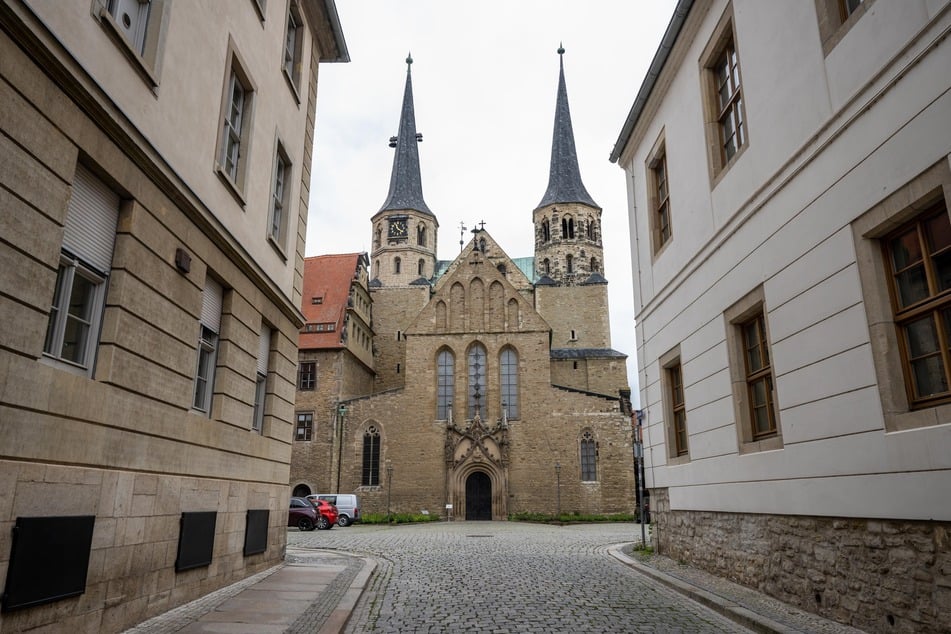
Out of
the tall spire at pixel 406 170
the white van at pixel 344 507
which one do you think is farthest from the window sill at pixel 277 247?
the tall spire at pixel 406 170

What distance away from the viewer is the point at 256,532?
1045 centimetres

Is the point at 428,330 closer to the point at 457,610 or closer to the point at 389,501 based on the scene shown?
the point at 389,501

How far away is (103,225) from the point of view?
21.5 feet

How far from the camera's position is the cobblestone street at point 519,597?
7000 mm

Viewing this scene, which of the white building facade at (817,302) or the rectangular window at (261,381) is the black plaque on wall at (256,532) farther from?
the white building facade at (817,302)

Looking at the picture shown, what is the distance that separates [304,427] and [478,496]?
10.4 metres

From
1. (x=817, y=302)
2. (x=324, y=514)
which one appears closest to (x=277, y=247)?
(x=817, y=302)

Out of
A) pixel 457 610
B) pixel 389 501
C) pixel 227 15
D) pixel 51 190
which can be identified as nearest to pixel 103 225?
pixel 51 190

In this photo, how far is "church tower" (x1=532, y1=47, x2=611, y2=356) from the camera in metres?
48.6

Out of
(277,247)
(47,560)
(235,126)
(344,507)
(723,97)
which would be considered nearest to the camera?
(47,560)

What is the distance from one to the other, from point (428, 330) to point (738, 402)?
3120 centimetres

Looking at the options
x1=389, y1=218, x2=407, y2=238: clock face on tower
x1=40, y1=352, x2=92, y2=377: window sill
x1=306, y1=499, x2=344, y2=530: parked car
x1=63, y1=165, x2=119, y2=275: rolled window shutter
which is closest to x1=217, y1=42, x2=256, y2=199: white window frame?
x1=63, y1=165, x2=119, y2=275: rolled window shutter

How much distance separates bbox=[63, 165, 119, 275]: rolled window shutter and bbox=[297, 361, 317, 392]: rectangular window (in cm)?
3273

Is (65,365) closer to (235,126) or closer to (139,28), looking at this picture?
(139,28)
